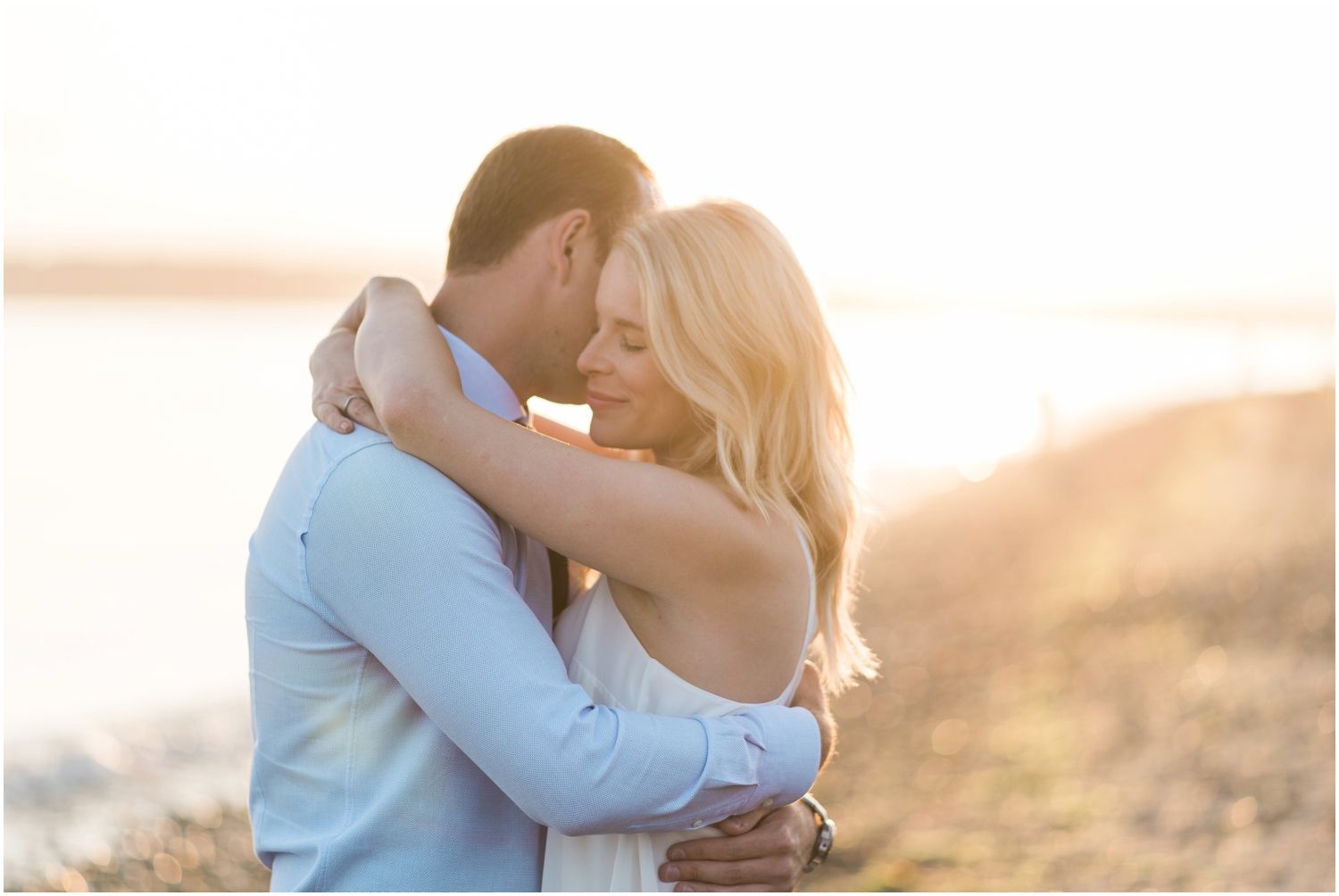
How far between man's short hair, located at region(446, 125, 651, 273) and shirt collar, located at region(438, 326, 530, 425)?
255 millimetres

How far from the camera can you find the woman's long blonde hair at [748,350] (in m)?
2.12

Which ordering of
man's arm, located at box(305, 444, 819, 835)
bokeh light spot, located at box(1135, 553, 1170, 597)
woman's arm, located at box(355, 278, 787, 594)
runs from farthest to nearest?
bokeh light spot, located at box(1135, 553, 1170, 597), woman's arm, located at box(355, 278, 787, 594), man's arm, located at box(305, 444, 819, 835)

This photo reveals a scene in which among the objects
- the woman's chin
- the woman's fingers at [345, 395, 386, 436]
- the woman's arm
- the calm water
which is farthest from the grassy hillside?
the woman's fingers at [345, 395, 386, 436]

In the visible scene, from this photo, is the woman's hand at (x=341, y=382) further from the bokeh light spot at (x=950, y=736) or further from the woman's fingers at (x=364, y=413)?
the bokeh light spot at (x=950, y=736)

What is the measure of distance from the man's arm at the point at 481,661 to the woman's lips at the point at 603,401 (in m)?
0.59

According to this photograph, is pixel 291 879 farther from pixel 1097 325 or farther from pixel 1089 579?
pixel 1097 325

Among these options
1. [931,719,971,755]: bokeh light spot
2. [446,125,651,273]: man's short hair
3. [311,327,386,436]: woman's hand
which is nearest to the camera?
[311,327,386,436]: woman's hand

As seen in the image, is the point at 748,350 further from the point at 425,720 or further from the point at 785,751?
the point at 425,720

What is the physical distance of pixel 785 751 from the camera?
190 cm

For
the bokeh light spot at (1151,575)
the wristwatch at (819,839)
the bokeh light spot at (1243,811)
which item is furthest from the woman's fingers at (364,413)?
the bokeh light spot at (1151,575)

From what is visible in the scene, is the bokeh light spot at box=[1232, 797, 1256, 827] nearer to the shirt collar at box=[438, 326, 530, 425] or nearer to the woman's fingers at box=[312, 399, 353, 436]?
the shirt collar at box=[438, 326, 530, 425]

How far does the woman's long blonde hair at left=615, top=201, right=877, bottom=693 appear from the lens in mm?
2121

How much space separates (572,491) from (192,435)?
1613 centimetres

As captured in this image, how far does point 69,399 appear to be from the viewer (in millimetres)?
19203
